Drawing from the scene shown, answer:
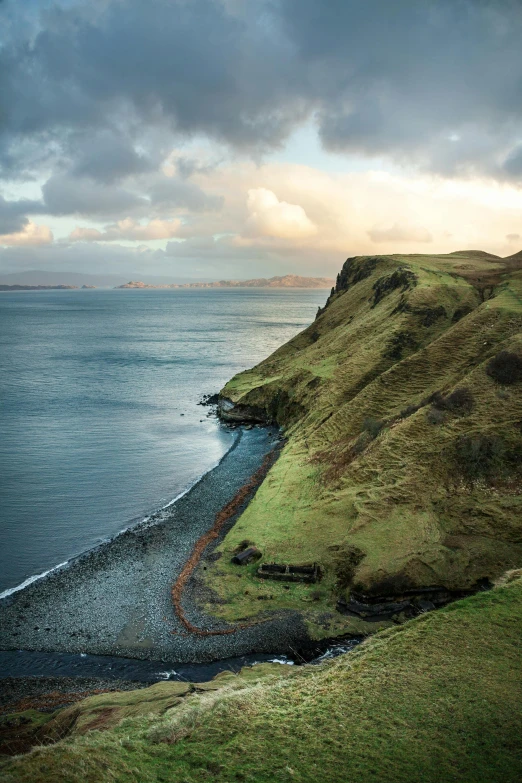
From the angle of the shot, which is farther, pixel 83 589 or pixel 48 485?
pixel 48 485

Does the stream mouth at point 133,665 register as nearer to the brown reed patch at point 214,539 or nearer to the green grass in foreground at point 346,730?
the brown reed patch at point 214,539

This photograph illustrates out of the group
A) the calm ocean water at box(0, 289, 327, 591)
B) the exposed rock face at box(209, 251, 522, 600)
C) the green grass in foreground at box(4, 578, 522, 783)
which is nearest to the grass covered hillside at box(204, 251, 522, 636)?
the exposed rock face at box(209, 251, 522, 600)

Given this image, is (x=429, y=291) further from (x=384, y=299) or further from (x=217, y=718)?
(x=217, y=718)

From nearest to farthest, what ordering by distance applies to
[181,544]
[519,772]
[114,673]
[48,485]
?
[519,772] < [114,673] < [181,544] < [48,485]

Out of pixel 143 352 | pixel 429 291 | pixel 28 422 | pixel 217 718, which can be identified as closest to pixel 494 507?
pixel 217 718

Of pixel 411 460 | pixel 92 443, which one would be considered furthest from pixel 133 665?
pixel 92 443

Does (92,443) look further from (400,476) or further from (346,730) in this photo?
(346,730)

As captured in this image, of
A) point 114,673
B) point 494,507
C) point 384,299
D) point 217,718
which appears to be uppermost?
point 384,299

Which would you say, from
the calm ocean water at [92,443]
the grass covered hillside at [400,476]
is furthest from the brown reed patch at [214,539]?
the calm ocean water at [92,443]

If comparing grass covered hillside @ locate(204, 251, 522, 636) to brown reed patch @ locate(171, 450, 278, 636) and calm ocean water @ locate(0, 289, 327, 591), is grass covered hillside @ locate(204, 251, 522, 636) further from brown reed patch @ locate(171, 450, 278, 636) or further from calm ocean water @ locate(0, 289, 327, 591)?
calm ocean water @ locate(0, 289, 327, 591)
